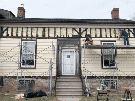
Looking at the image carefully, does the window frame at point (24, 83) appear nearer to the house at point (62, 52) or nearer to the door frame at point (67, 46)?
the house at point (62, 52)

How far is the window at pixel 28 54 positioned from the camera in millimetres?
30203

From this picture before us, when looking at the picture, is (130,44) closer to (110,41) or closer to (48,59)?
(110,41)

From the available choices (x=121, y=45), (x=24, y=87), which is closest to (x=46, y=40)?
(x=24, y=87)

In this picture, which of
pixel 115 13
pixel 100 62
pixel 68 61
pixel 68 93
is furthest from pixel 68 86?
pixel 115 13

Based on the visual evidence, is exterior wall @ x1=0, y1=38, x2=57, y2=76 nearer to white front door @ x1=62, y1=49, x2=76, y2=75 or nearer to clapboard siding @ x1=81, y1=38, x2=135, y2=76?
white front door @ x1=62, y1=49, x2=76, y2=75

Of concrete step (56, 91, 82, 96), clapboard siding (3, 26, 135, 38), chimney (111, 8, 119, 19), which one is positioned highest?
chimney (111, 8, 119, 19)

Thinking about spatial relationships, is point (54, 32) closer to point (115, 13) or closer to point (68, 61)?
point (68, 61)

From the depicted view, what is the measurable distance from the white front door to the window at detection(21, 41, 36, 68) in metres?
2.53

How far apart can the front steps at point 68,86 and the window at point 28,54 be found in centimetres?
271

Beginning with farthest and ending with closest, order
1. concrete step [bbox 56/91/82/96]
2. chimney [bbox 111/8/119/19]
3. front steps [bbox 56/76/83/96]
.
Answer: chimney [bbox 111/8/119/19] < front steps [bbox 56/76/83/96] < concrete step [bbox 56/91/82/96]

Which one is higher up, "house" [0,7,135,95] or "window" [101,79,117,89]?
"house" [0,7,135,95]

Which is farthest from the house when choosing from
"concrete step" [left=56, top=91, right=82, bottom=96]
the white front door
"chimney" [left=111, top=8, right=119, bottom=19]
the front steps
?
"chimney" [left=111, top=8, right=119, bottom=19]

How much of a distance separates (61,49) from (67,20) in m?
2.49

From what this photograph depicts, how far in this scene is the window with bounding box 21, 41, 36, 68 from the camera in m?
30.2
